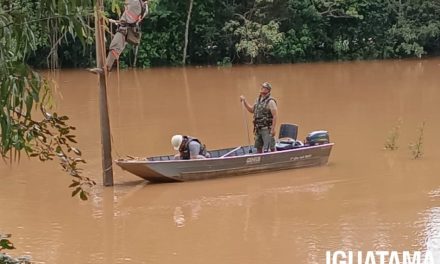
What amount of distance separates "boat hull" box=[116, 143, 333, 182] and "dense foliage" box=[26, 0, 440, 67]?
16.5 meters

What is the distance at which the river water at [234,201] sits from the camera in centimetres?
726

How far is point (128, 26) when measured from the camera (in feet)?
28.7

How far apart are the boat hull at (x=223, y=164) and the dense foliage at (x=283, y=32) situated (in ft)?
54.2

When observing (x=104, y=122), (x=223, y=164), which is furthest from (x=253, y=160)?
(x=104, y=122)

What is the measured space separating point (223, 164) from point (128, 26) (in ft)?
7.39

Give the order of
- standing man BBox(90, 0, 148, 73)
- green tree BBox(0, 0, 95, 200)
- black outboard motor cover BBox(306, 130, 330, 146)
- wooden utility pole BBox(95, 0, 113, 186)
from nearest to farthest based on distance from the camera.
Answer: green tree BBox(0, 0, 95, 200)
standing man BBox(90, 0, 148, 73)
wooden utility pole BBox(95, 0, 113, 186)
black outboard motor cover BBox(306, 130, 330, 146)

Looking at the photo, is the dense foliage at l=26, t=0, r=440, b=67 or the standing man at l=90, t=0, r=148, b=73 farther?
the dense foliage at l=26, t=0, r=440, b=67

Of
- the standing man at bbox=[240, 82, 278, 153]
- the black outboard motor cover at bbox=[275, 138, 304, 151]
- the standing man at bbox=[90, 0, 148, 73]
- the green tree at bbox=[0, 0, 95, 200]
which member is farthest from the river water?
the standing man at bbox=[90, 0, 148, 73]

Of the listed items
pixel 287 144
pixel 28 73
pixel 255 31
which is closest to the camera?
pixel 28 73

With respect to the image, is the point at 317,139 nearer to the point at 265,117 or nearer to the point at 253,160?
the point at 265,117

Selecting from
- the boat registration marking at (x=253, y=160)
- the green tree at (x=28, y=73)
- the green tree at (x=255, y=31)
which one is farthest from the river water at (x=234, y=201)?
the green tree at (x=255, y=31)

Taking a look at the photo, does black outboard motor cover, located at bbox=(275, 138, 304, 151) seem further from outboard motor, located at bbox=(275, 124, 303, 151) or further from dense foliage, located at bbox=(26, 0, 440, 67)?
dense foliage, located at bbox=(26, 0, 440, 67)

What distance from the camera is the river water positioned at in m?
7.26

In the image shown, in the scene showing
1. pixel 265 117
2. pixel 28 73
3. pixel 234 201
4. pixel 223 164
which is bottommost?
pixel 234 201
